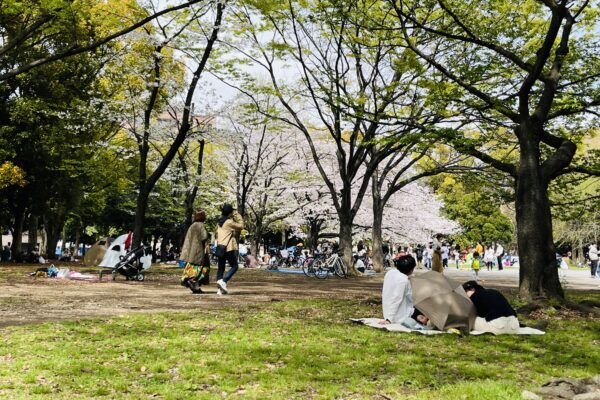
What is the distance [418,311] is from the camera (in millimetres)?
7254

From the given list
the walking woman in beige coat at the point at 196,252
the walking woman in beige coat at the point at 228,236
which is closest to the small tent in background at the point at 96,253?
the walking woman in beige coat at the point at 196,252

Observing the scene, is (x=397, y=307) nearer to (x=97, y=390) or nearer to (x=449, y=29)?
(x=97, y=390)

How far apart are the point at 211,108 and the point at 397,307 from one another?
59.3 ft

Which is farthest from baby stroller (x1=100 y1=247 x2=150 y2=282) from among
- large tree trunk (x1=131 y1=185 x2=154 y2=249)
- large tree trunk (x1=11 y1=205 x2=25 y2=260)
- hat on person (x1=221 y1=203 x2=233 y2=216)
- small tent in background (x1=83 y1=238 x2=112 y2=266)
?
large tree trunk (x1=11 y1=205 x2=25 y2=260)

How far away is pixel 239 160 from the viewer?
3041 cm

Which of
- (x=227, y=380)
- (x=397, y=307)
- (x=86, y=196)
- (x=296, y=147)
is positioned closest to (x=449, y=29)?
(x=397, y=307)

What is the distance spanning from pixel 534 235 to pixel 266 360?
6597 millimetres

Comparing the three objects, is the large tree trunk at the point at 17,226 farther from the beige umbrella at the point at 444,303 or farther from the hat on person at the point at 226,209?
the beige umbrella at the point at 444,303

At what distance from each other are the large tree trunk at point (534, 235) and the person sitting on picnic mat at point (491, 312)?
2.98 meters

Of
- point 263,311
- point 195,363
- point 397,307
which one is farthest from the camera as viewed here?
point 263,311

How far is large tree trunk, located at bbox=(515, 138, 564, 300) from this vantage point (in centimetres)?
980

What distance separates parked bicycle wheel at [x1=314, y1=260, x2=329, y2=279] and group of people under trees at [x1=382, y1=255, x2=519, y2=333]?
1124 centimetres

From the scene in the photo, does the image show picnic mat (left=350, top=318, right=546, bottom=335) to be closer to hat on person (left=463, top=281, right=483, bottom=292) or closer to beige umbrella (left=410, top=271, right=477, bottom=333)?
beige umbrella (left=410, top=271, right=477, bottom=333)

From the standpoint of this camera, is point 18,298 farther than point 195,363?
Yes
